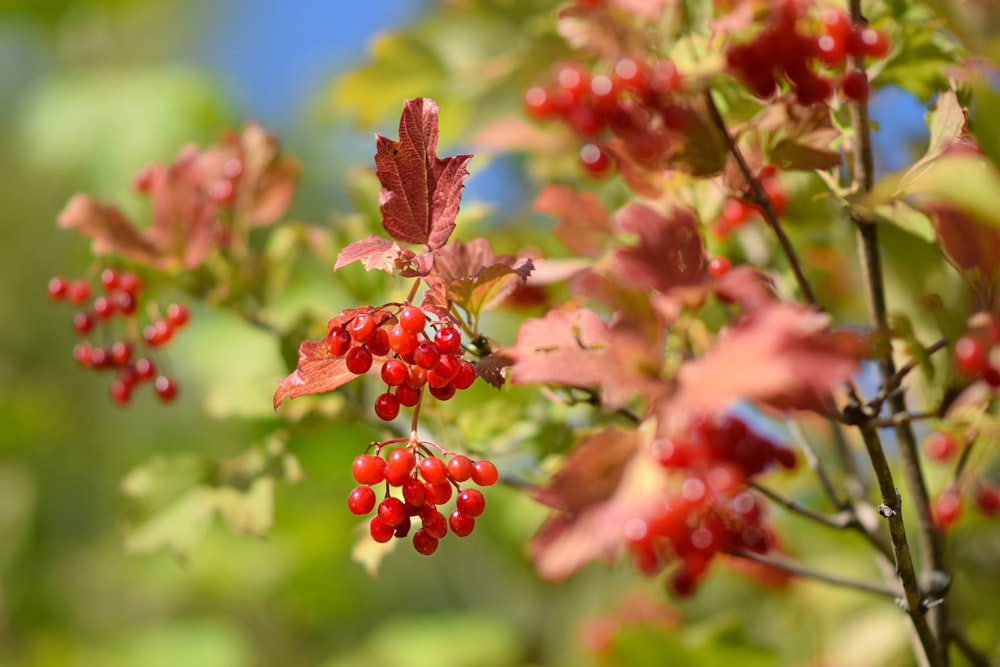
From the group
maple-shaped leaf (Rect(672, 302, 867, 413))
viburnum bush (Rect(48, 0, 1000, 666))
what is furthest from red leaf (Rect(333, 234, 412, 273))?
maple-shaped leaf (Rect(672, 302, 867, 413))

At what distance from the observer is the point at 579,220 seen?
894mm

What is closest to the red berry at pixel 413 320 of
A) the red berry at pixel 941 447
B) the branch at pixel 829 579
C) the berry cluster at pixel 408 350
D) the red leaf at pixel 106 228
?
the berry cluster at pixel 408 350

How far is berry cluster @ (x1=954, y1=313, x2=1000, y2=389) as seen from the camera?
0.56 metres

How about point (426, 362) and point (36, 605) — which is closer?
point (426, 362)

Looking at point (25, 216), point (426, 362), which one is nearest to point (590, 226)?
point (426, 362)

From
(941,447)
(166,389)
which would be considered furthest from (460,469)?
(941,447)

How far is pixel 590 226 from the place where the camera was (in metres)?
0.90

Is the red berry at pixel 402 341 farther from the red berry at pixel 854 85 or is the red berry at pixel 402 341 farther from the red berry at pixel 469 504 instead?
the red berry at pixel 854 85

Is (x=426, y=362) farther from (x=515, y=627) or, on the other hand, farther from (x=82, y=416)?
(x=82, y=416)

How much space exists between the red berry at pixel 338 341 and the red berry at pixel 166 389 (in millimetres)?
464

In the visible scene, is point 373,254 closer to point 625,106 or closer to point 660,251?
point 660,251

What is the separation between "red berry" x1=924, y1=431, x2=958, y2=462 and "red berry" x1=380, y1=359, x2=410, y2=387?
2.36ft

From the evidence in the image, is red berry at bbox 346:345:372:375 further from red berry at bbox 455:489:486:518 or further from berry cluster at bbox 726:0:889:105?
berry cluster at bbox 726:0:889:105

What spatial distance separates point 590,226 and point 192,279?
0.45 meters
